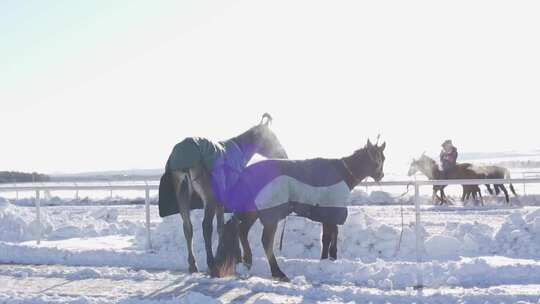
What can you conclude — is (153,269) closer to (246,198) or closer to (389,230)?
(246,198)

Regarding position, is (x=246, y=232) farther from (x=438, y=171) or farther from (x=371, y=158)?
(x=438, y=171)

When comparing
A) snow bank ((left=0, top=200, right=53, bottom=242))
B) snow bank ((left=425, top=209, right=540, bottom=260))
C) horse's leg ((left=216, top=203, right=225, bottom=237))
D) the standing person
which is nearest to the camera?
horse's leg ((left=216, top=203, right=225, bottom=237))

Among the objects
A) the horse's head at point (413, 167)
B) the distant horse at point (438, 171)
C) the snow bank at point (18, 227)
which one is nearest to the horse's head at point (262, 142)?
the snow bank at point (18, 227)

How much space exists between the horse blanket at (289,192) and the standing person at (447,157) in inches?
517

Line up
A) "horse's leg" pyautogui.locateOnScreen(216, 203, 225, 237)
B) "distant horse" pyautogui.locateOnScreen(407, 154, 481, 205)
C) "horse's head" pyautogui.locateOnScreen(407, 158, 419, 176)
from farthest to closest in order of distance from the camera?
"horse's head" pyautogui.locateOnScreen(407, 158, 419, 176), "distant horse" pyautogui.locateOnScreen(407, 154, 481, 205), "horse's leg" pyautogui.locateOnScreen(216, 203, 225, 237)

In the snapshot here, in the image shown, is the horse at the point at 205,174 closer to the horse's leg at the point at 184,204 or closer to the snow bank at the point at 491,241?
the horse's leg at the point at 184,204

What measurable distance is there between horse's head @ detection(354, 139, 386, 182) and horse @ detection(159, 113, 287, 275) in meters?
1.59

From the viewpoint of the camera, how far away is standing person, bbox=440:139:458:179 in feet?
66.0

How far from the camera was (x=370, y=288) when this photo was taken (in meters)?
6.70

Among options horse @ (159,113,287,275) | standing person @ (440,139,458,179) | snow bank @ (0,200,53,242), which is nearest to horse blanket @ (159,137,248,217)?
horse @ (159,113,287,275)

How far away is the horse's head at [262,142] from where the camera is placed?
8664mm

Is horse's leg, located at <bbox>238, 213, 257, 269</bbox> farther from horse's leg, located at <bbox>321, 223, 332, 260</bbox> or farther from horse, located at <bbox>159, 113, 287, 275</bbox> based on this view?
horse's leg, located at <bbox>321, 223, 332, 260</bbox>

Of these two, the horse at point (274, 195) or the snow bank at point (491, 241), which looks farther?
the snow bank at point (491, 241)

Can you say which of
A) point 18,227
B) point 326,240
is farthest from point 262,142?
point 18,227
